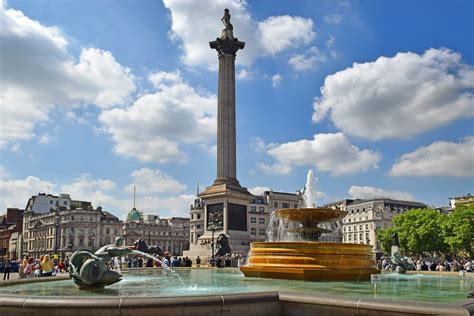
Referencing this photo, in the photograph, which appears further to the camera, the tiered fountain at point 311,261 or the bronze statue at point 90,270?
the tiered fountain at point 311,261

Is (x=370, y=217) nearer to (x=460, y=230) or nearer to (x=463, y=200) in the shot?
(x=463, y=200)

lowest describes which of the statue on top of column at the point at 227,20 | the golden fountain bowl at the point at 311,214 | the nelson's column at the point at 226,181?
the golden fountain bowl at the point at 311,214

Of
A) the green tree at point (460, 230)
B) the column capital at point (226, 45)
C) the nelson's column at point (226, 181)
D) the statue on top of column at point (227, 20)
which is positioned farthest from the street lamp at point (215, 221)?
the green tree at point (460, 230)

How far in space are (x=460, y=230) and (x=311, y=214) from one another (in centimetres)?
4803

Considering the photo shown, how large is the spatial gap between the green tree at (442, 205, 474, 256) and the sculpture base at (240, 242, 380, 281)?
1953 inches

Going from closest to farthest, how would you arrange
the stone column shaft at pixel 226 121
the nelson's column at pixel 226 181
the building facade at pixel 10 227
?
the nelson's column at pixel 226 181, the stone column shaft at pixel 226 121, the building facade at pixel 10 227

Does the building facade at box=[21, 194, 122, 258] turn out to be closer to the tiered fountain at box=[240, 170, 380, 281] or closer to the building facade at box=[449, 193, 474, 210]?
the building facade at box=[449, 193, 474, 210]

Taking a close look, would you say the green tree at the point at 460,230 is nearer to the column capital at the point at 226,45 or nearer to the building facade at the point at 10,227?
the column capital at the point at 226,45

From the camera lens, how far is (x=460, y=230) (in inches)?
2386

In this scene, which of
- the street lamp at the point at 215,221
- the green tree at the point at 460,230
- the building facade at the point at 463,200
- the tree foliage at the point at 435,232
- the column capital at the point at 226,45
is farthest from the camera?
the building facade at the point at 463,200

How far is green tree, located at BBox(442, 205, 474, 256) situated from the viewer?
60156 millimetres

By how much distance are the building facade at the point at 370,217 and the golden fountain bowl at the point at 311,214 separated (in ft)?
279

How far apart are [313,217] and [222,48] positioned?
36184mm

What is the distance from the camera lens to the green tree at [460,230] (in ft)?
197
